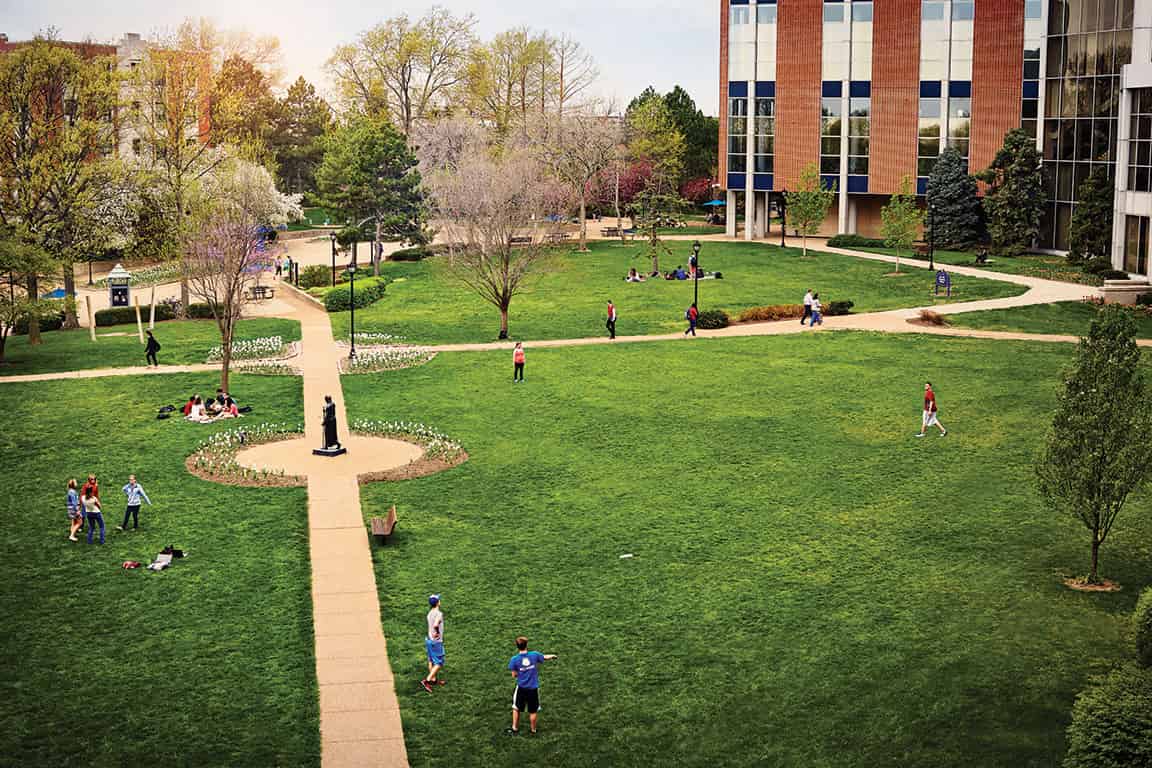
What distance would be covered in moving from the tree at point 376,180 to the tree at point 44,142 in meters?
25.6

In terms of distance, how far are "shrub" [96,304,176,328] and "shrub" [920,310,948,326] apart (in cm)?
3748

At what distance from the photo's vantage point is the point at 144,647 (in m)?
23.7

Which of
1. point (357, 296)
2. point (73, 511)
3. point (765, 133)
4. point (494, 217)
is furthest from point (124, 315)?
point (765, 133)

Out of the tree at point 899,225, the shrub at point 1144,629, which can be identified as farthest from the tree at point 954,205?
the shrub at point 1144,629

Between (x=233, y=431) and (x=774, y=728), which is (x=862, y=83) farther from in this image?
(x=774, y=728)

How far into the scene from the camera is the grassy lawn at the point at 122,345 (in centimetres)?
5353

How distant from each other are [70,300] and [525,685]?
46756 millimetres

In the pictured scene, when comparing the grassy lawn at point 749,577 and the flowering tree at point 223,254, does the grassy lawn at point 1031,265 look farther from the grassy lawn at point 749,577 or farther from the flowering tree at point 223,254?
the flowering tree at point 223,254

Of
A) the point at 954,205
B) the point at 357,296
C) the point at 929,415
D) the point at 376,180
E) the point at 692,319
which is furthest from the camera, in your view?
the point at 376,180

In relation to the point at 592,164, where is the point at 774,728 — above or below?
A: below

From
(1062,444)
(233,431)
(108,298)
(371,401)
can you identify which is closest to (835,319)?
(371,401)

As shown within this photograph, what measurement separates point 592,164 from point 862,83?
20.3 m

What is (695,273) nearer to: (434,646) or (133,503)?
(133,503)

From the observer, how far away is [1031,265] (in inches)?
3017
